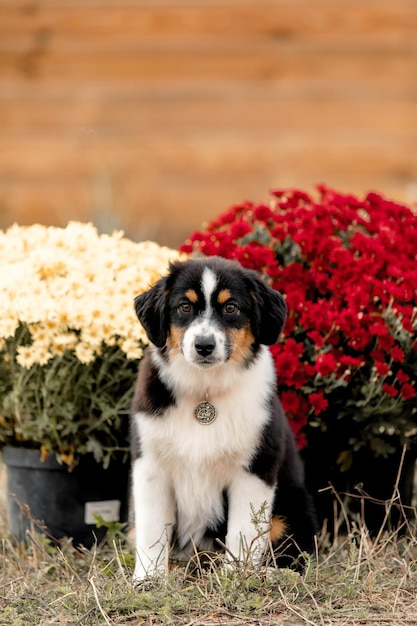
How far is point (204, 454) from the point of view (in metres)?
3.74

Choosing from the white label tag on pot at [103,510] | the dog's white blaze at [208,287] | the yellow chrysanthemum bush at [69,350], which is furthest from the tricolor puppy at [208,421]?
the white label tag on pot at [103,510]

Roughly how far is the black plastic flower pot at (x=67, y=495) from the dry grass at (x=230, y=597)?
66cm

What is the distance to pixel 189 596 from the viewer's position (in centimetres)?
344

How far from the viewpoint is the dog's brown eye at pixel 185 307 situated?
375 cm

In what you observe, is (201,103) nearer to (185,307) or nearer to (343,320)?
(343,320)

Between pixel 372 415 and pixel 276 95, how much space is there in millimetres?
5651

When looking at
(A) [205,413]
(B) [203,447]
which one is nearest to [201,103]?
(A) [205,413]

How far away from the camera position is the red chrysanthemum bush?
4.37 metres

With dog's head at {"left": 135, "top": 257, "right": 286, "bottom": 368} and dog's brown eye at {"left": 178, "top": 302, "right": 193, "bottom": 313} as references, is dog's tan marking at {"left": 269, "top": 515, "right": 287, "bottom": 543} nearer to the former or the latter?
dog's head at {"left": 135, "top": 257, "right": 286, "bottom": 368}

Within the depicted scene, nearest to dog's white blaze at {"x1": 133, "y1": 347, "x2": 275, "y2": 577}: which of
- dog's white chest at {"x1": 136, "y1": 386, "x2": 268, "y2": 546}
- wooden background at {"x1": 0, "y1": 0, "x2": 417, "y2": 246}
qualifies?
dog's white chest at {"x1": 136, "y1": 386, "x2": 268, "y2": 546}

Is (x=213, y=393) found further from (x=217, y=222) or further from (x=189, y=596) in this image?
(x=217, y=222)

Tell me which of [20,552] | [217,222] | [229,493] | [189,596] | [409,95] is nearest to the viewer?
[189,596]

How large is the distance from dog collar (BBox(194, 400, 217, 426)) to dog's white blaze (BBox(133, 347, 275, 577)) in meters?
0.02

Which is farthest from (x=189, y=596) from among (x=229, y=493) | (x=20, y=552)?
(x=20, y=552)
